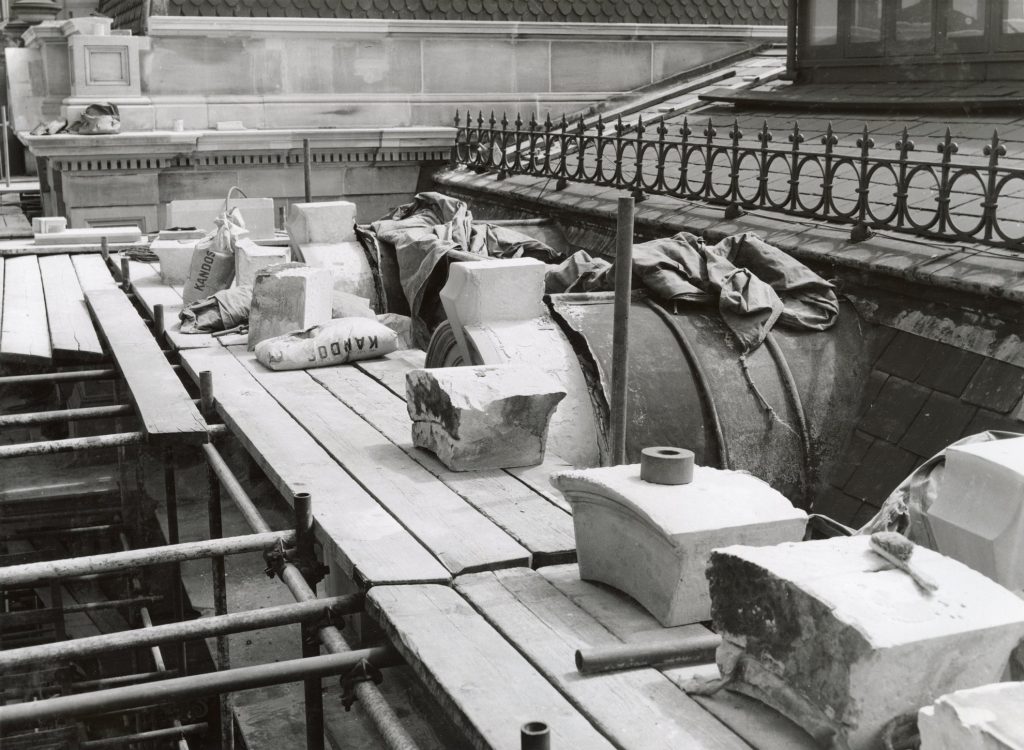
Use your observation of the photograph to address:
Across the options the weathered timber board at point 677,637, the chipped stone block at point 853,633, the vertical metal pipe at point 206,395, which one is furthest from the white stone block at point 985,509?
the vertical metal pipe at point 206,395

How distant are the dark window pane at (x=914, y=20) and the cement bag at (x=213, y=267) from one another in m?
6.90

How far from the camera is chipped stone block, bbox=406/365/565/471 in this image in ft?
18.0

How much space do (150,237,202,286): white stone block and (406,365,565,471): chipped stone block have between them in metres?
5.90

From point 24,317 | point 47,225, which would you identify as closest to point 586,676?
point 24,317

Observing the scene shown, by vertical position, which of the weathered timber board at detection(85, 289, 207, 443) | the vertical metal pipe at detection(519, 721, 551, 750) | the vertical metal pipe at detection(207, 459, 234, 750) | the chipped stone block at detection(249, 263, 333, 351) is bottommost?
the vertical metal pipe at detection(207, 459, 234, 750)

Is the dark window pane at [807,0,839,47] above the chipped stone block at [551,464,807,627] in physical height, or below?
above

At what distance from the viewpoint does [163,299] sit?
10.2m

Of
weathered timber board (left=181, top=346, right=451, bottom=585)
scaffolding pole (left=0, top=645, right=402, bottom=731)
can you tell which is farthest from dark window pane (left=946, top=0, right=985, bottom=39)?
scaffolding pole (left=0, top=645, right=402, bottom=731)

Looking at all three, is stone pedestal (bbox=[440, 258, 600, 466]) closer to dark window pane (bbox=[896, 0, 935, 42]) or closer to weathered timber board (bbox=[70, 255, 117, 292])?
weathered timber board (bbox=[70, 255, 117, 292])

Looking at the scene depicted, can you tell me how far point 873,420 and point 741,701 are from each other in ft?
15.8

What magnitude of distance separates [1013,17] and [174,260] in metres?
7.89

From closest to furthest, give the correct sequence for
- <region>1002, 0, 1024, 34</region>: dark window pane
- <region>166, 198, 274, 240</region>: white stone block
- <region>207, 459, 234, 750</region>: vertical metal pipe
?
<region>207, 459, 234, 750</region>: vertical metal pipe
<region>1002, 0, 1024, 34</region>: dark window pane
<region>166, 198, 274, 240</region>: white stone block

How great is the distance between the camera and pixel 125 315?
950 centimetres

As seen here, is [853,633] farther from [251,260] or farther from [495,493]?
[251,260]
